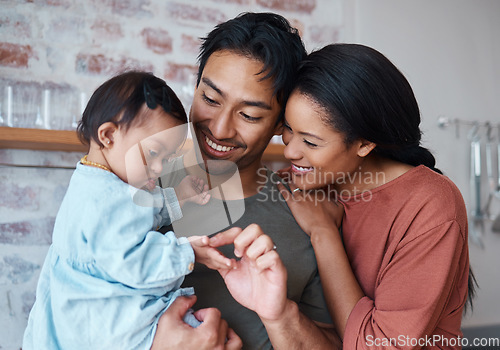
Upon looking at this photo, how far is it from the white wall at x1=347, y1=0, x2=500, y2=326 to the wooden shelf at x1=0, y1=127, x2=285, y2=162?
148 centimetres

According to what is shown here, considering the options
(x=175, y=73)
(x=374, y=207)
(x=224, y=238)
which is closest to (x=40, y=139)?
(x=175, y=73)

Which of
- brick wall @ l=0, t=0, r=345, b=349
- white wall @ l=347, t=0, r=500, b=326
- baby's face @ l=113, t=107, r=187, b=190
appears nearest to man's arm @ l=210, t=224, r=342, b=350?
baby's face @ l=113, t=107, r=187, b=190

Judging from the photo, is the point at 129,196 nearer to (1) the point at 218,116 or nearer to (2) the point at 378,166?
(1) the point at 218,116

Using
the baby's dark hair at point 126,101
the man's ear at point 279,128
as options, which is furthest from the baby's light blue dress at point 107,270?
the man's ear at point 279,128

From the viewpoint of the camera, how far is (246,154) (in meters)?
1.16

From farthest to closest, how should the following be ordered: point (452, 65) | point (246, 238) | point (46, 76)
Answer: point (452, 65)
point (46, 76)
point (246, 238)

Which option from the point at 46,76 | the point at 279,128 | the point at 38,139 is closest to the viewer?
the point at 279,128

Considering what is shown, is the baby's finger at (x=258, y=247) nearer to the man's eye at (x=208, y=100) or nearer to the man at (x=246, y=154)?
the man at (x=246, y=154)

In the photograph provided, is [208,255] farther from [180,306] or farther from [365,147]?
[365,147]

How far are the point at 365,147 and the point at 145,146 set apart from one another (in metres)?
0.58

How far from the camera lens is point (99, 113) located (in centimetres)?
93

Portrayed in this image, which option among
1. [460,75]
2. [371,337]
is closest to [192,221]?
[371,337]

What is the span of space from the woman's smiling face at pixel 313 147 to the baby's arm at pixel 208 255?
1.29 ft

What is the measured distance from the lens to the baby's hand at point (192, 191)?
1091 mm
